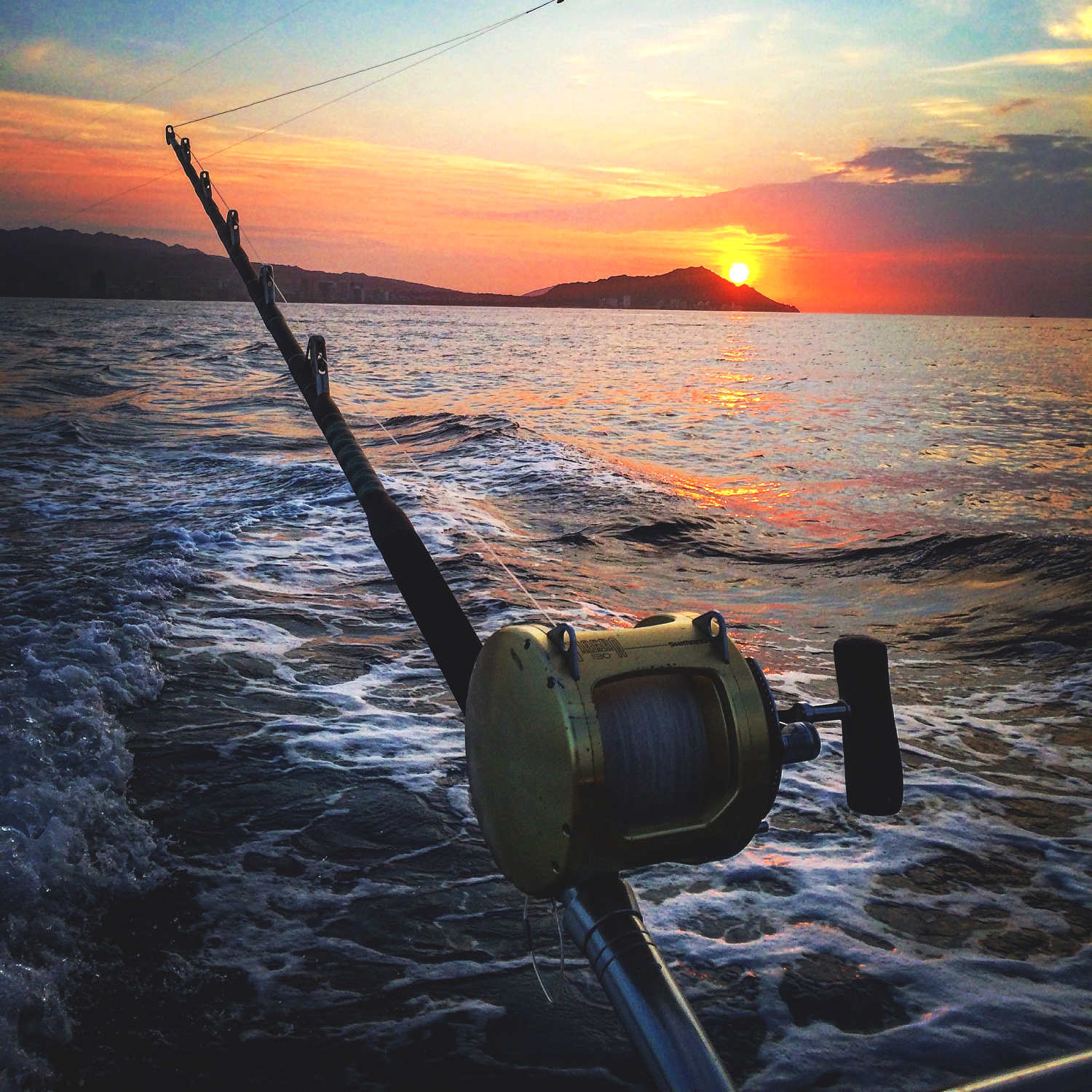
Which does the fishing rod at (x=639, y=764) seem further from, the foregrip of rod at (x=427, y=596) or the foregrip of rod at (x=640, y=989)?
the foregrip of rod at (x=427, y=596)

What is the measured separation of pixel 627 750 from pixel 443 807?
222cm

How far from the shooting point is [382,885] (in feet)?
9.72

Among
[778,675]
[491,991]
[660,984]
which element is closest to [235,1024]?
[491,991]

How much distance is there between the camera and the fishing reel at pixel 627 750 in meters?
1.39

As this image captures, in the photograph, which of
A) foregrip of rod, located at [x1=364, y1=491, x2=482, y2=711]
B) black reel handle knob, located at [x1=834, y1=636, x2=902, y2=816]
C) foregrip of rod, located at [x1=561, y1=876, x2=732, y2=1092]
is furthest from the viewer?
foregrip of rod, located at [x1=364, y1=491, x2=482, y2=711]

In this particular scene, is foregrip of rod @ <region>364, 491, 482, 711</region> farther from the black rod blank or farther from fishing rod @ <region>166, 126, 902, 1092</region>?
fishing rod @ <region>166, 126, 902, 1092</region>

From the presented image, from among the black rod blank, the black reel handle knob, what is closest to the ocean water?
the black rod blank

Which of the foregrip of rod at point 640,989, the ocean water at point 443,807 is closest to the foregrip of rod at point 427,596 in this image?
the foregrip of rod at point 640,989

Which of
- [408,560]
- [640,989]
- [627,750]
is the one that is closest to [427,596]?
[408,560]

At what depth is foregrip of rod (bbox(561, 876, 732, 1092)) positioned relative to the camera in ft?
3.85

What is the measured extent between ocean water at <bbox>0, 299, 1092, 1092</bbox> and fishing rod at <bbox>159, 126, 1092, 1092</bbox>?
1.09 m

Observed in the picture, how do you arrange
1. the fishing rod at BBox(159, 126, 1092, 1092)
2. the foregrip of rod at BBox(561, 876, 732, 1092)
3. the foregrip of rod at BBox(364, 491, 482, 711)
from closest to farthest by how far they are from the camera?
the foregrip of rod at BBox(561, 876, 732, 1092), the fishing rod at BBox(159, 126, 1092, 1092), the foregrip of rod at BBox(364, 491, 482, 711)

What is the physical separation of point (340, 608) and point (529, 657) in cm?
463

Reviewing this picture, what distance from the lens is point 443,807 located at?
349 centimetres
